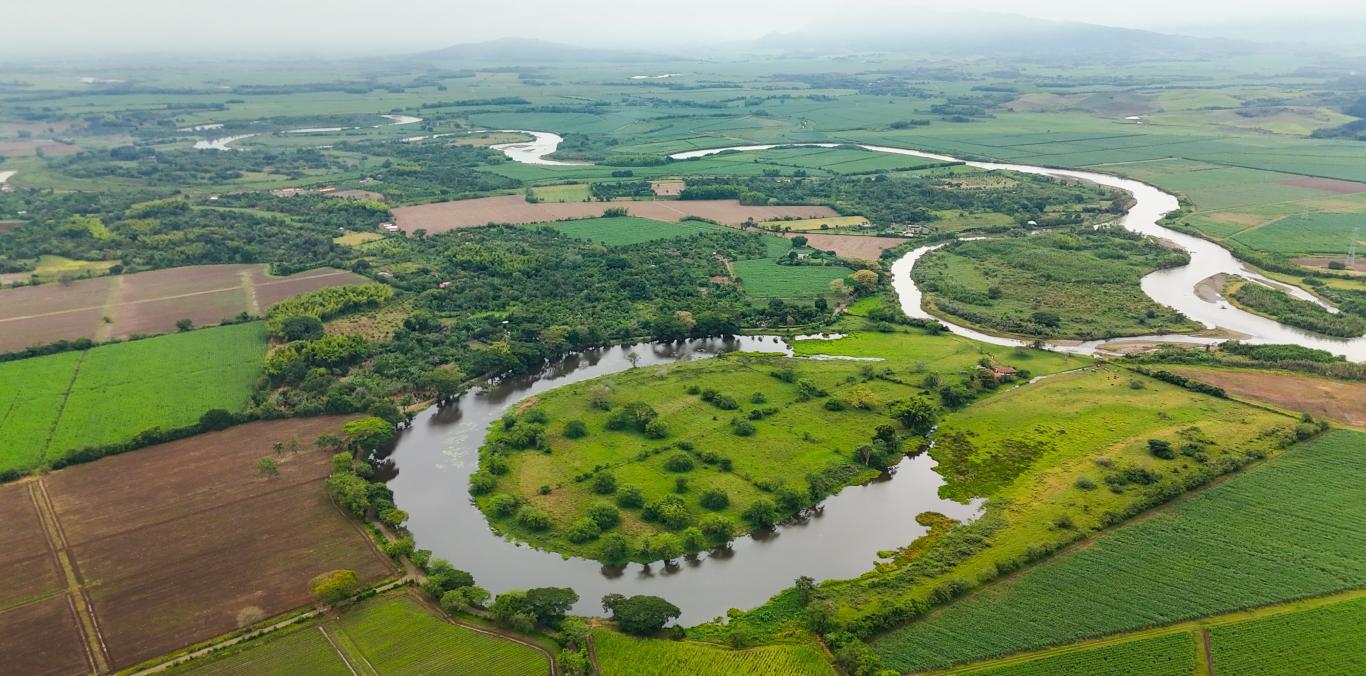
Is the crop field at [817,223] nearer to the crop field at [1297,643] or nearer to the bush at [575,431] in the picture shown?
the bush at [575,431]

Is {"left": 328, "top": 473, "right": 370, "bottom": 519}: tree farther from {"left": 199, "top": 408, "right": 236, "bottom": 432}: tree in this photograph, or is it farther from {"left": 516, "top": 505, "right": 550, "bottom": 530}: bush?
{"left": 199, "top": 408, "right": 236, "bottom": 432}: tree

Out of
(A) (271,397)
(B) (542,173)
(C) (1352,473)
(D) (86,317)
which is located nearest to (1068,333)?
(C) (1352,473)

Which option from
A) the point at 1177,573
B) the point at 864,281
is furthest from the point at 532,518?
the point at 864,281

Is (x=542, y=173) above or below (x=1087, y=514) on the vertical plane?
above

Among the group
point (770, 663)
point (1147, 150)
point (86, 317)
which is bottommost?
point (770, 663)

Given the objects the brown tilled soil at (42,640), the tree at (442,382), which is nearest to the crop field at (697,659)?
the brown tilled soil at (42,640)

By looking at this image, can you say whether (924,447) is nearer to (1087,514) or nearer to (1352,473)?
(1087,514)

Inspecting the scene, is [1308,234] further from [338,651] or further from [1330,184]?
[338,651]

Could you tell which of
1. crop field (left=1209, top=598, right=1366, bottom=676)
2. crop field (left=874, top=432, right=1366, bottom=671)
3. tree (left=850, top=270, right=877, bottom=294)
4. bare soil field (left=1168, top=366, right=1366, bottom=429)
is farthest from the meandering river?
tree (left=850, top=270, right=877, bottom=294)
